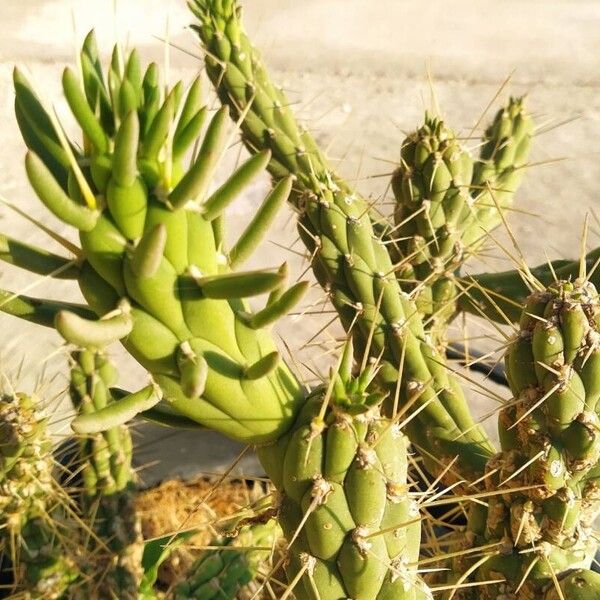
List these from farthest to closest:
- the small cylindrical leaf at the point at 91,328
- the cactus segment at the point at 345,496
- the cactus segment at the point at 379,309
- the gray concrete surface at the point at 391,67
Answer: the gray concrete surface at the point at 391,67, the cactus segment at the point at 379,309, the cactus segment at the point at 345,496, the small cylindrical leaf at the point at 91,328

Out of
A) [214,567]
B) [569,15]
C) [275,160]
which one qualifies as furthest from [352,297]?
[569,15]

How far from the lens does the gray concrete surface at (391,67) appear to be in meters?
2.35

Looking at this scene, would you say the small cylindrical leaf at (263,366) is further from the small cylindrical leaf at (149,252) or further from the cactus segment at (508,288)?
the cactus segment at (508,288)

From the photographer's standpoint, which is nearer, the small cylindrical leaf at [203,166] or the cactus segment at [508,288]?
the small cylindrical leaf at [203,166]

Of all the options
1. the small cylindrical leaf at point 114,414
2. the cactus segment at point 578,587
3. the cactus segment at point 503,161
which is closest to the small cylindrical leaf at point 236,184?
the small cylindrical leaf at point 114,414

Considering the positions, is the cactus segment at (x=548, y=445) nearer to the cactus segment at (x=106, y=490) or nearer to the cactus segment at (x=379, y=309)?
the cactus segment at (x=379, y=309)

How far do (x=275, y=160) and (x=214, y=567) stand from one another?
0.51 m

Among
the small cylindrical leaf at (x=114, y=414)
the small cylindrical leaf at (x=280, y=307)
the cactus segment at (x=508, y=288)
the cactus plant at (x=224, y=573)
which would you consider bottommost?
the cactus plant at (x=224, y=573)

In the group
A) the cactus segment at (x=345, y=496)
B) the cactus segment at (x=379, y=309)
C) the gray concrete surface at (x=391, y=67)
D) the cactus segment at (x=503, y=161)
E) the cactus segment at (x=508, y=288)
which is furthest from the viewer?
the gray concrete surface at (x=391, y=67)

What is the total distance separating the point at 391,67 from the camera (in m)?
2.90

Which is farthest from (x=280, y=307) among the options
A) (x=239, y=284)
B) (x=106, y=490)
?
(x=106, y=490)

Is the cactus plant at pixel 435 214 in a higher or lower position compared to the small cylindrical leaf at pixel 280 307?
lower

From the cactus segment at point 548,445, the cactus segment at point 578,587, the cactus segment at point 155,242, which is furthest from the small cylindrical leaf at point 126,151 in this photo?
the cactus segment at point 578,587

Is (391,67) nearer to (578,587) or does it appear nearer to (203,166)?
(578,587)
